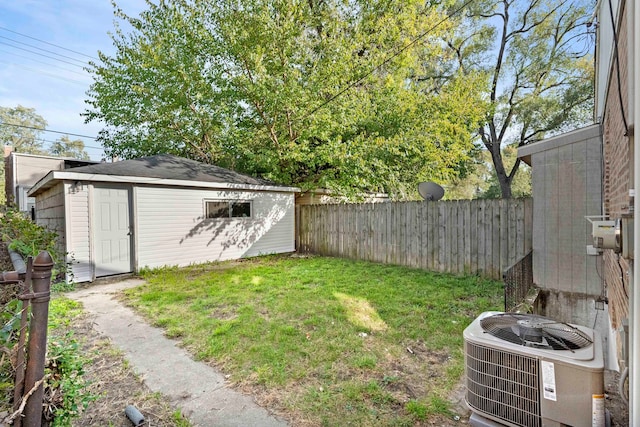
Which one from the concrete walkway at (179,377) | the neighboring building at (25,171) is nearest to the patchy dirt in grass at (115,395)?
the concrete walkway at (179,377)

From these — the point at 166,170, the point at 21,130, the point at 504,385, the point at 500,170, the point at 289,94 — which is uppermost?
the point at 21,130

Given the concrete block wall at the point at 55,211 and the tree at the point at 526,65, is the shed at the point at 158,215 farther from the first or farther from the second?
the tree at the point at 526,65

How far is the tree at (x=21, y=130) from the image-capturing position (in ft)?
98.4

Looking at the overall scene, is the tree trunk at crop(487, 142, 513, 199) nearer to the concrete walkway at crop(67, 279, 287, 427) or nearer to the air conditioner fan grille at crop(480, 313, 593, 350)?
the air conditioner fan grille at crop(480, 313, 593, 350)

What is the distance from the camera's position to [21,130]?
3108 cm

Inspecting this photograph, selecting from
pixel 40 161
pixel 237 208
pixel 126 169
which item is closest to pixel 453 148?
pixel 237 208

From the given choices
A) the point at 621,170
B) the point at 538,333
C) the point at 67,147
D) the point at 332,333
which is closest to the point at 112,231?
the point at 332,333

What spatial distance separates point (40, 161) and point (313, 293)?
61.8 ft

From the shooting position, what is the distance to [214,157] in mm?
14070

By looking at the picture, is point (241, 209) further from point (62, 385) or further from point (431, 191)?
point (62, 385)

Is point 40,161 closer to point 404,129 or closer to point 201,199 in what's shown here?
point 201,199

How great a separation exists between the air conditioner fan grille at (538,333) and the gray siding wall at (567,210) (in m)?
2.98

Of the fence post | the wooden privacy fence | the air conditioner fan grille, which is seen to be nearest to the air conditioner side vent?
the air conditioner fan grille

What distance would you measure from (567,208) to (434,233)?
8.71 ft
